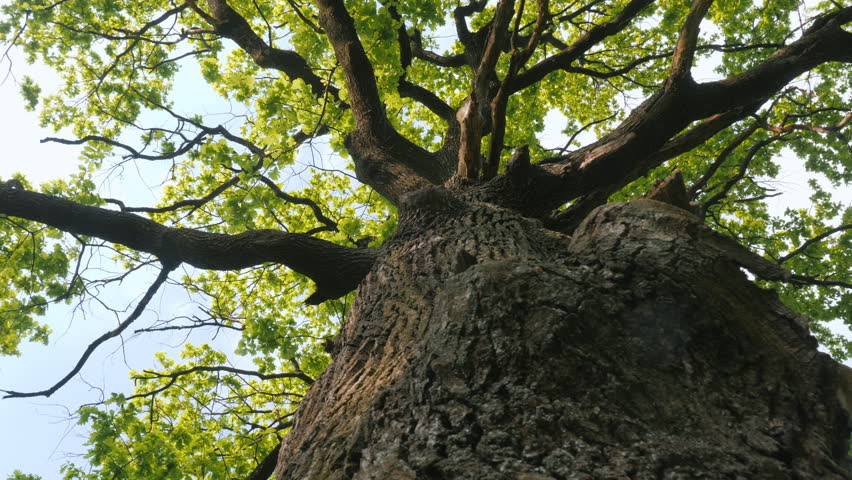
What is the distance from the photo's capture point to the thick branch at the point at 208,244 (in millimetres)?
4078

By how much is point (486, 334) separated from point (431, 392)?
275mm

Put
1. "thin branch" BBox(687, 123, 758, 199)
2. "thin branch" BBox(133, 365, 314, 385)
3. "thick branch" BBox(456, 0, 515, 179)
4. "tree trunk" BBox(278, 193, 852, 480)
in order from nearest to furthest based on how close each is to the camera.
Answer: "tree trunk" BBox(278, 193, 852, 480), "thick branch" BBox(456, 0, 515, 179), "thin branch" BBox(687, 123, 758, 199), "thin branch" BBox(133, 365, 314, 385)

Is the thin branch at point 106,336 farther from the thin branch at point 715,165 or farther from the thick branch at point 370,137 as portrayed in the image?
the thin branch at point 715,165

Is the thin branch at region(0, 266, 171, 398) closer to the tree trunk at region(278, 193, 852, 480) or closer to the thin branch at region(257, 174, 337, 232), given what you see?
the thin branch at region(257, 174, 337, 232)

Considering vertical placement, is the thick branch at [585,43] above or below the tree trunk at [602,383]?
above

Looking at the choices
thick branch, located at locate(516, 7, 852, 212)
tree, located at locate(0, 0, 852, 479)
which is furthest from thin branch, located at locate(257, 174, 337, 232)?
thick branch, located at locate(516, 7, 852, 212)

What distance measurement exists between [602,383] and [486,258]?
136 centimetres

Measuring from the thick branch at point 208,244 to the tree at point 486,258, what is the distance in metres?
0.02

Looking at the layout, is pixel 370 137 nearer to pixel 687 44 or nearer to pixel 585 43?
pixel 585 43

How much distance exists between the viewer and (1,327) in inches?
215

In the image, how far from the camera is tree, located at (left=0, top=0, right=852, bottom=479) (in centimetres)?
148

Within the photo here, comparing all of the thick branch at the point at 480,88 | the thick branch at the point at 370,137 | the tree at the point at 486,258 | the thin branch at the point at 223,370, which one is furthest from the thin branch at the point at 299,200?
the thick branch at the point at 480,88

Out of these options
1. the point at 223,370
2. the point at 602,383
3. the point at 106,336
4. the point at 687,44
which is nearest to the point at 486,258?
the point at 602,383

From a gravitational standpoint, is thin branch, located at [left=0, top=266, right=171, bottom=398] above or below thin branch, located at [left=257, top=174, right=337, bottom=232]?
below
